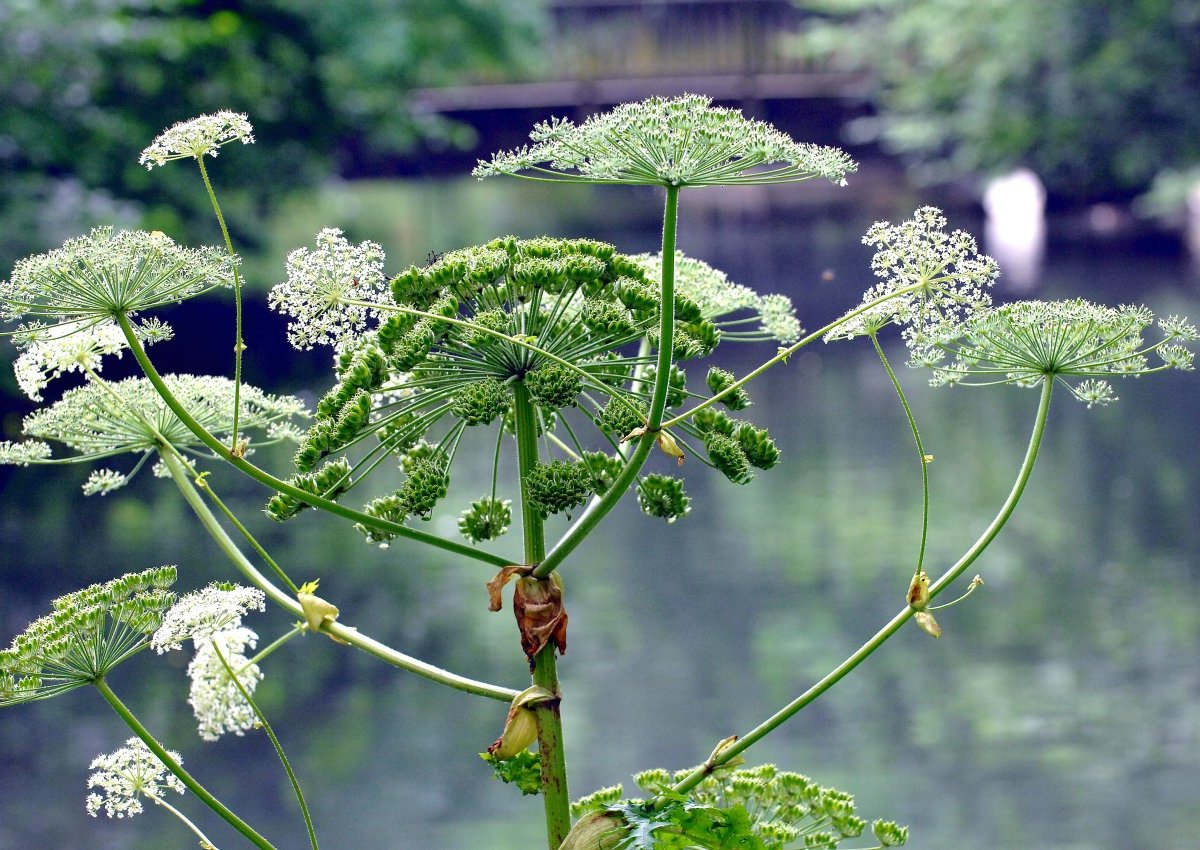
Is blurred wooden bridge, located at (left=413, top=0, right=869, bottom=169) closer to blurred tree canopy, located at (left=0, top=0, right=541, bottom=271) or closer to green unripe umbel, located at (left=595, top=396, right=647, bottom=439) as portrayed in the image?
blurred tree canopy, located at (left=0, top=0, right=541, bottom=271)

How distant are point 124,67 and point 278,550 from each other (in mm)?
4001

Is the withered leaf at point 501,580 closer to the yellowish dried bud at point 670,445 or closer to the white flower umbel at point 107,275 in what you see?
the yellowish dried bud at point 670,445

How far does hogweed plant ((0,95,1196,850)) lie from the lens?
610 mm

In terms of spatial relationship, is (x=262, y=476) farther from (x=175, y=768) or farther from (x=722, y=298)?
(x=722, y=298)

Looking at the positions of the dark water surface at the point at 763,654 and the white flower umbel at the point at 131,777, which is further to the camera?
the dark water surface at the point at 763,654

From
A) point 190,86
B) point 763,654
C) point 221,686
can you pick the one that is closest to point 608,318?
point 221,686

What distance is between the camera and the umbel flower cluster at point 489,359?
647 mm

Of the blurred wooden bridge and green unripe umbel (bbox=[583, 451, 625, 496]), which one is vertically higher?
the blurred wooden bridge

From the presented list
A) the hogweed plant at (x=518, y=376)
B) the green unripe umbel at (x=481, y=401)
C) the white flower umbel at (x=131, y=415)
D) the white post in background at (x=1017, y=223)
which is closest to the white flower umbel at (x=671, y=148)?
the hogweed plant at (x=518, y=376)

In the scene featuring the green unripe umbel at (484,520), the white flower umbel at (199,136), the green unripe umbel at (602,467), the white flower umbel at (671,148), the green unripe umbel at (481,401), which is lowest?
the green unripe umbel at (484,520)

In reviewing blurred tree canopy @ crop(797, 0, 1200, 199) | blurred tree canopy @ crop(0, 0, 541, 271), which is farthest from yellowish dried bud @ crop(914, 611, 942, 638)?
blurred tree canopy @ crop(797, 0, 1200, 199)

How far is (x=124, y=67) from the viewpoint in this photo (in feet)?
25.2

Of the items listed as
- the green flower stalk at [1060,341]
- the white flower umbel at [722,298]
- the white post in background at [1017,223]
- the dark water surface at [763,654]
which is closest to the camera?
the green flower stalk at [1060,341]

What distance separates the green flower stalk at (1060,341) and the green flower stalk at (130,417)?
0.35 meters
